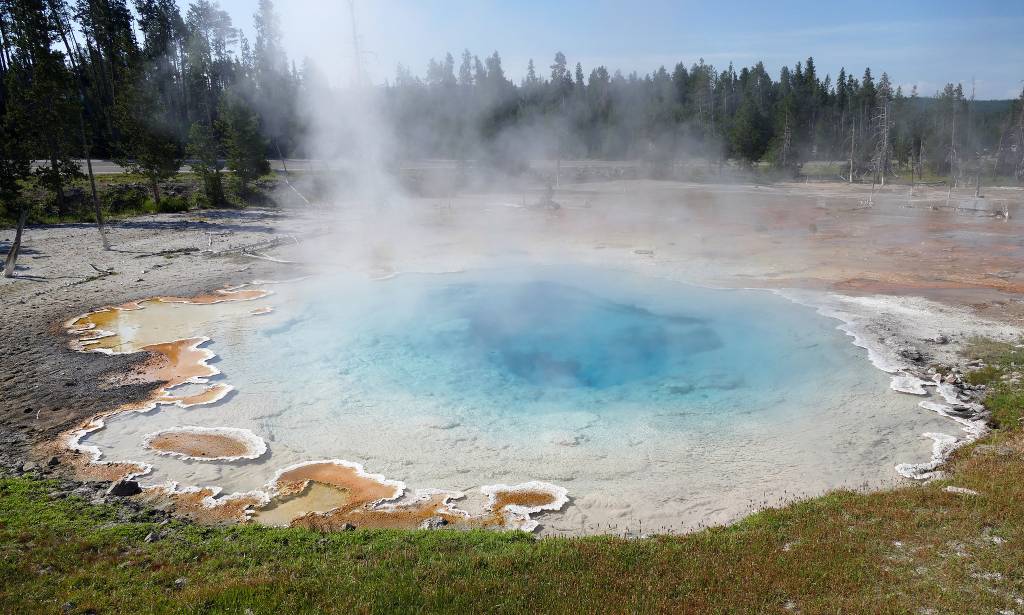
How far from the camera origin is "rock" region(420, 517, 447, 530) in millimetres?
4781

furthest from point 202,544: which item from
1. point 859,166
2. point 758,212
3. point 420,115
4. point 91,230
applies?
point 859,166

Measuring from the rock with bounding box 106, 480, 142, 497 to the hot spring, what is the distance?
27cm

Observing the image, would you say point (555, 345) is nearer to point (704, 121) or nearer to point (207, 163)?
point (207, 163)

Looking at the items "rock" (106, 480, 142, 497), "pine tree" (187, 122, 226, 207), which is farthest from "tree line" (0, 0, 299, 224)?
"rock" (106, 480, 142, 497)

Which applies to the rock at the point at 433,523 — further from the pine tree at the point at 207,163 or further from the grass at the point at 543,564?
the pine tree at the point at 207,163

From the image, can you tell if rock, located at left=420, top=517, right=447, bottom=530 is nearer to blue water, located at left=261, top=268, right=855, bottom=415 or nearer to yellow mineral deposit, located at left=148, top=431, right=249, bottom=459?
yellow mineral deposit, located at left=148, top=431, right=249, bottom=459

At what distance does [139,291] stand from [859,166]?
1520 inches

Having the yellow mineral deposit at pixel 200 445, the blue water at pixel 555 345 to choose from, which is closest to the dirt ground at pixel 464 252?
the yellow mineral deposit at pixel 200 445

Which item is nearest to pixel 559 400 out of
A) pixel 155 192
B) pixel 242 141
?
pixel 155 192

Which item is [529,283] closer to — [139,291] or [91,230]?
[139,291]

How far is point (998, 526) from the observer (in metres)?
4.09

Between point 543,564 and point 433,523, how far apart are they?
123 centimetres

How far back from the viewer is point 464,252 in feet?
49.8

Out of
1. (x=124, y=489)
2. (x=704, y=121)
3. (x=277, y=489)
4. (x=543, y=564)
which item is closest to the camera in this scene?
(x=543, y=564)
